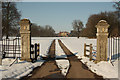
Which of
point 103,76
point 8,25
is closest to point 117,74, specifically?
point 103,76

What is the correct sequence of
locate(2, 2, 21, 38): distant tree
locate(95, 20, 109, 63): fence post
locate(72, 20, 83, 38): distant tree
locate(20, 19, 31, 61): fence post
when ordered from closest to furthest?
1. locate(95, 20, 109, 63): fence post
2. locate(20, 19, 31, 61): fence post
3. locate(2, 2, 21, 38): distant tree
4. locate(72, 20, 83, 38): distant tree

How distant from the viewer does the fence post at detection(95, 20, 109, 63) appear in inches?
290

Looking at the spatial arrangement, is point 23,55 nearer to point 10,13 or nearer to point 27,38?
point 27,38

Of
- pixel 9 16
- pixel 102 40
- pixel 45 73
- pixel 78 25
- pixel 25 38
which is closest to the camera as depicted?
pixel 45 73

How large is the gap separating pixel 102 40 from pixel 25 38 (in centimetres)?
508

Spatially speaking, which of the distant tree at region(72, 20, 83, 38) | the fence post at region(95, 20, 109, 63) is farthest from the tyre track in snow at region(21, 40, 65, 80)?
the distant tree at region(72, 20, 83, 38)

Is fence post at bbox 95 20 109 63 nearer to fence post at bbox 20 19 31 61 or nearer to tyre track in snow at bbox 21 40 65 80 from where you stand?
tyre track in snow at bbox 21 40 65 80

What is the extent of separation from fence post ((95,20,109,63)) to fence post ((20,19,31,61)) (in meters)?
4.56

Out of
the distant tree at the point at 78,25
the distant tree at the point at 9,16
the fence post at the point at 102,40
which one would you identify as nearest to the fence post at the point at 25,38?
the fence post at the point at 102,40

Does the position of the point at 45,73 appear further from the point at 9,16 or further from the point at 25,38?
the point at 9,16

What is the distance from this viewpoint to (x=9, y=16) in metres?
27.2

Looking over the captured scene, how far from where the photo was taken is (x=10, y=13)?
27375mm

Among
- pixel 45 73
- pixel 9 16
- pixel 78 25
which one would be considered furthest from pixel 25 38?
pixel 78 25

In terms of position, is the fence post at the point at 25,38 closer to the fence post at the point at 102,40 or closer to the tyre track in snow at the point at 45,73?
the tyre track in snow at the point at 45,73
